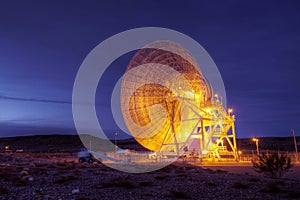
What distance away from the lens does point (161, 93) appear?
31.2m

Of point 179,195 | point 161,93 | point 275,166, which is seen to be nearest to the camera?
point 179,195

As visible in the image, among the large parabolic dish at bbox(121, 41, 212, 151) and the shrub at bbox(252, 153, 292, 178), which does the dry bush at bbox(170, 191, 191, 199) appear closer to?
the shrub at bbox(252, 153, 292, 178)

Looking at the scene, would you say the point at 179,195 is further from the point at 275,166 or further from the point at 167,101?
the point at 167,101

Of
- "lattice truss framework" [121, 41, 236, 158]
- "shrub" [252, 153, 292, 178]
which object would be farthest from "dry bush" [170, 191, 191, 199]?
"lattice truss framework" [121, 41, 236, 158]

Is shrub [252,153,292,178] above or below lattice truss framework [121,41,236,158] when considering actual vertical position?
below

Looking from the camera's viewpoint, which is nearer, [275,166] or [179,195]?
[179,195]

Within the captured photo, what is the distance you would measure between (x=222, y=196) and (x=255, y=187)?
248cm

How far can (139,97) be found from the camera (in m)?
30.5

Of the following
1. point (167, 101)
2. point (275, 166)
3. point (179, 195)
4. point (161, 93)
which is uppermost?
point (161, 93)

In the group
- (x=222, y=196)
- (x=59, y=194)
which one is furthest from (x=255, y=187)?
(x=59, y=194)

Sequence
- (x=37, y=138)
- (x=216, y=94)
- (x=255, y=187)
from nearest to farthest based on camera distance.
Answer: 1. (x=255, y=187)
2. (x=216, y=94)
3. (x=37, y=138)

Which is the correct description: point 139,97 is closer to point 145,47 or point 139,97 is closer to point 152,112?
point 152,112

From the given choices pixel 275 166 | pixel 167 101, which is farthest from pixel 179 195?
pixel 167 101

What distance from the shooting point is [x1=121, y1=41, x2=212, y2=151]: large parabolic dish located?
30.3m
